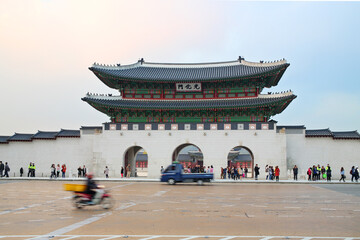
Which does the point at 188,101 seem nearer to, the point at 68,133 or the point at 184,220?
the point at 68,133

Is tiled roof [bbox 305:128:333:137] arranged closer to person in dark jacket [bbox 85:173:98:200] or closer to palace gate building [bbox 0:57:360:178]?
palace gate building [bbox 0:57:360:178]

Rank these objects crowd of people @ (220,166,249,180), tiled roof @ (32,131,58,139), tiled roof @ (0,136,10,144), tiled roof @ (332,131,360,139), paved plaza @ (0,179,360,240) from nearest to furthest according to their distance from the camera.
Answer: paved plaza @ (0,179,360,240) → crowd of people @ (220,166,249,180) → tiled roof @ (332,131,360,139) → tiled roof @ (32,131,58,139) → tiled roof @ (0,136,10,144)

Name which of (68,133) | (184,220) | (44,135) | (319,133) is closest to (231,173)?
(319,133)

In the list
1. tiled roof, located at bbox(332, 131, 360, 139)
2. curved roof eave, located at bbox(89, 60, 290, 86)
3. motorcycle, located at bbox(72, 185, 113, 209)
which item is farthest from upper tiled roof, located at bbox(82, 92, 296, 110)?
motorcycle, located at bbox(72, 185, 113, 209)

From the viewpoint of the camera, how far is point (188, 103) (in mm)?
35469

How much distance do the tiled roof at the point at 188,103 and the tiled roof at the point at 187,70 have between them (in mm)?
2411

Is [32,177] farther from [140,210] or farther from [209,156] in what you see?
[140,210]

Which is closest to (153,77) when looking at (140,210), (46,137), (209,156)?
(209,156)

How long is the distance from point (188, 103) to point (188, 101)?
76cm

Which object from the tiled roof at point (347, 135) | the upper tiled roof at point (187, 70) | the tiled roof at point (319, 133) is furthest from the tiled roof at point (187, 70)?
the tiled roof at point (347, 135)

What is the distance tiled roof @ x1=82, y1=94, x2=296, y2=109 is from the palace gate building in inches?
3.9

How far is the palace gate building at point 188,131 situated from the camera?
111 feet

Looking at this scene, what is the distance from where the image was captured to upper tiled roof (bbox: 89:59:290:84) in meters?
35.6

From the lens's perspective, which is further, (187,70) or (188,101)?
(187,70)
